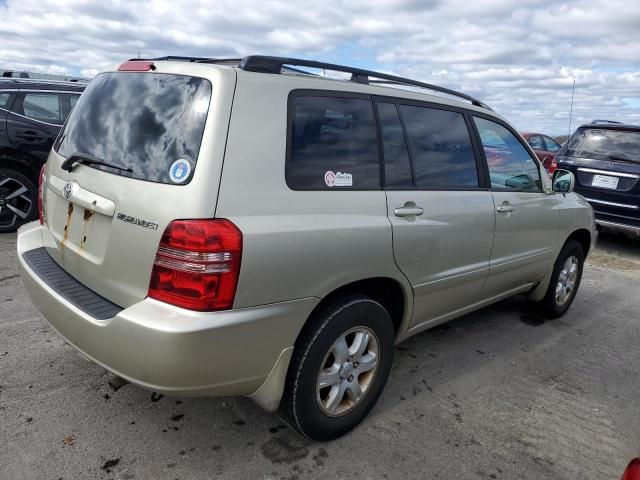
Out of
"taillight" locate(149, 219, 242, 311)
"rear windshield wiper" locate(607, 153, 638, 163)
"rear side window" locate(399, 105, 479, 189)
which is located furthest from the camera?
"rear windshield wiper" locate(607, 153, 638, 163)

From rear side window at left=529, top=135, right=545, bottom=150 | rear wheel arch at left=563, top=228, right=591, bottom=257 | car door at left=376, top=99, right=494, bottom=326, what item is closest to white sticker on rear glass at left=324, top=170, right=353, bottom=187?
car door at left=376, top=99, right=494, bottom=326

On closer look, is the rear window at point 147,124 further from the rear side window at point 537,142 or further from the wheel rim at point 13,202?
the rear side window at point 537,142

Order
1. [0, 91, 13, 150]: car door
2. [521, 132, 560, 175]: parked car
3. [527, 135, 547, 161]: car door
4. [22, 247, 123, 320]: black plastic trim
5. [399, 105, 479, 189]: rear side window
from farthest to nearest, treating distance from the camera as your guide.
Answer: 1. [527, 135, 547, 161]: car door
2. [521, 132, 560, 175]: parked car
3. [0, 91, 13, 150]: car door
4. [399, 105, 479, 189]: rear side window
5. [22, 247, 123, 320]: black plastic trim

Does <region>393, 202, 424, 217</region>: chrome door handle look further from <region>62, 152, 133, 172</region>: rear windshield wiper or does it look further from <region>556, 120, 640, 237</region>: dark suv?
<region>556, 120, 640, 237</region>: dark suv

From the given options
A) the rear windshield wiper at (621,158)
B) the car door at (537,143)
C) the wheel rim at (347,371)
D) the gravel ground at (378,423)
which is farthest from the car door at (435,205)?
the car door at (537,143)

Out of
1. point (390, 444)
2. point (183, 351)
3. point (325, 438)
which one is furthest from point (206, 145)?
point (390, 444)

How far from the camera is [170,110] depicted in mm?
2242

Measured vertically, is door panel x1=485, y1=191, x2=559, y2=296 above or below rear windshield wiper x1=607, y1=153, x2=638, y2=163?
below

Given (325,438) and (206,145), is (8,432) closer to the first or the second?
(325,438)

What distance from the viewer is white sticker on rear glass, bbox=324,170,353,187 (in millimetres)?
2451

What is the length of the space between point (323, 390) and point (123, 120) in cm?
161

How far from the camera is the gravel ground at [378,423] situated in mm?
2461

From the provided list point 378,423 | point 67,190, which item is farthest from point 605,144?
point 67,190

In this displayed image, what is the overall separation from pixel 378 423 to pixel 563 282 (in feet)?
8.63
